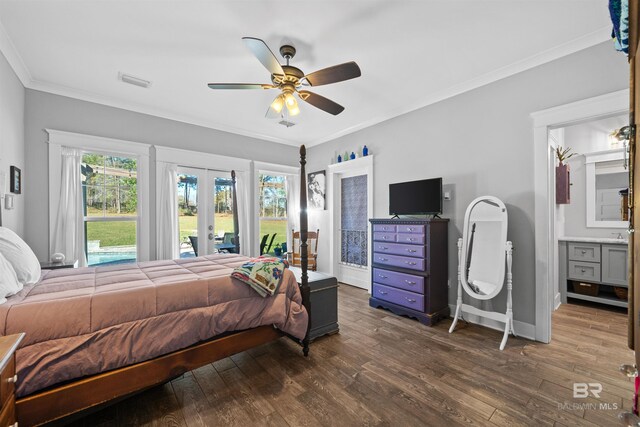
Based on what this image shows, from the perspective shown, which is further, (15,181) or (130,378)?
(15,181)

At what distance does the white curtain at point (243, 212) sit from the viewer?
16.1 ft

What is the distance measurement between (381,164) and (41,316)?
4073mm

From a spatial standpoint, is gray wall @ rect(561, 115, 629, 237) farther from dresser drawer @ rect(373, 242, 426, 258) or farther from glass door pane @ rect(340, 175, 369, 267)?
glass door pane @ rect(340, 175, 369, 267)

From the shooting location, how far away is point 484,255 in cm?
311

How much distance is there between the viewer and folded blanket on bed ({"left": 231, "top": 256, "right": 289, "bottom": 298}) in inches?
89.7

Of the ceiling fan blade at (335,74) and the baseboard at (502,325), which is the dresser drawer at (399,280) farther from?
the ceiling fan blade at (335,74)

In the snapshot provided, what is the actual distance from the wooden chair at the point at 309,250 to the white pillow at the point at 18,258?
146 inches

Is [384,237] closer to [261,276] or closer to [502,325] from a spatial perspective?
[502,325]

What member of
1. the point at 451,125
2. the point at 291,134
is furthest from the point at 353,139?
the point at 451,125

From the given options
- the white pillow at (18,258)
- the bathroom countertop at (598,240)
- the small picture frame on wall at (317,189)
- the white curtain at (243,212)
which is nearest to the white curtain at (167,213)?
the white curtain at (243,212)

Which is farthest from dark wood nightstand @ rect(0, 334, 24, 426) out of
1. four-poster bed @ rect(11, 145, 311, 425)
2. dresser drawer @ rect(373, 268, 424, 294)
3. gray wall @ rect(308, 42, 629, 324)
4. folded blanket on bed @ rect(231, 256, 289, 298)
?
gray wall @ rect(308, 42, 629, 324)

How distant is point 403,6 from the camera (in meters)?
2.10

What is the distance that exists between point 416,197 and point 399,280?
1126 millimetres

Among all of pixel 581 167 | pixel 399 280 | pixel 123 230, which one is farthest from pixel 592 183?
pixel 123 230
